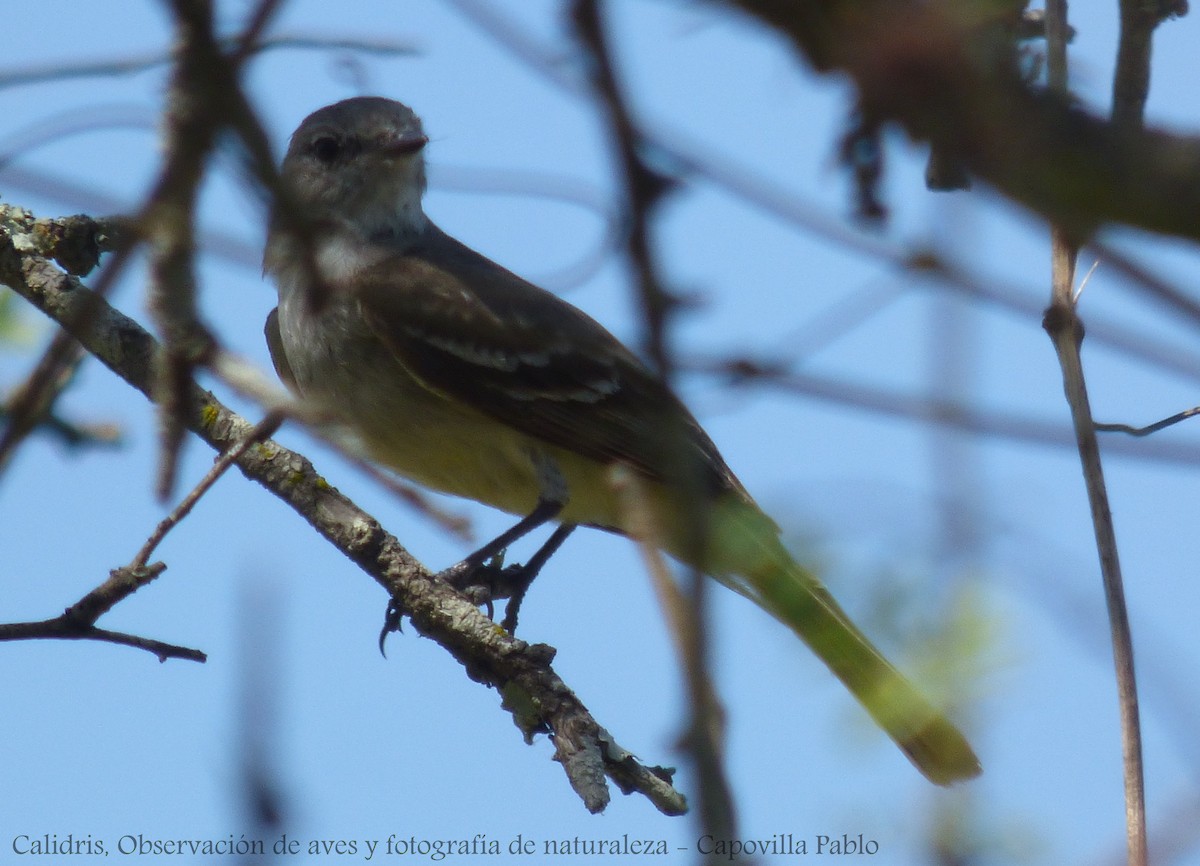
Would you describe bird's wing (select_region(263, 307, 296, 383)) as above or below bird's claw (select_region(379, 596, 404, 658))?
above

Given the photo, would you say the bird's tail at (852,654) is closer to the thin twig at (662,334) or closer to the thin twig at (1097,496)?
the thin twig at (1097,496)

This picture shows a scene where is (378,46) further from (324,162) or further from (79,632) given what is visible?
(324,162)

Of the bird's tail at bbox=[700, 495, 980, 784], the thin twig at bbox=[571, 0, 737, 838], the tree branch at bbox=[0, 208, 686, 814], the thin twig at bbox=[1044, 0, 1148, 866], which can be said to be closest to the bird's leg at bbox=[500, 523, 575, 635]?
the tree branch at bbox=[0, 208, 686, 814]

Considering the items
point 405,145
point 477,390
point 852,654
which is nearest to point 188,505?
point 852,654

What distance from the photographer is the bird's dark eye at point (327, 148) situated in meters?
7.98

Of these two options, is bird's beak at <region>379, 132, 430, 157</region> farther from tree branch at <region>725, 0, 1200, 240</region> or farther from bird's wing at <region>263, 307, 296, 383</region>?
tree branch at <region>725, 0, 1200, 240</region>

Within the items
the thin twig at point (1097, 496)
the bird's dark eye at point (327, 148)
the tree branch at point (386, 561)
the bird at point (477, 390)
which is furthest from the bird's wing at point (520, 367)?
the thin twig at point (1097, 496)

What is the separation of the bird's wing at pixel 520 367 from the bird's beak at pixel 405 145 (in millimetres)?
722

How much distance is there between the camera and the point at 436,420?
6.89 m

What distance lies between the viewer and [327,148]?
800 cm

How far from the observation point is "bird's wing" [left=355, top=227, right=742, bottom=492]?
6848 millimetres

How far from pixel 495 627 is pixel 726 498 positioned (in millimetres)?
1706

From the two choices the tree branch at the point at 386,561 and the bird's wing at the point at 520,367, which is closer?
the tree branch at the point at 386,561

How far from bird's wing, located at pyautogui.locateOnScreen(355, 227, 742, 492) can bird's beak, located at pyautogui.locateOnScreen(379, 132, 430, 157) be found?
0.72 m
